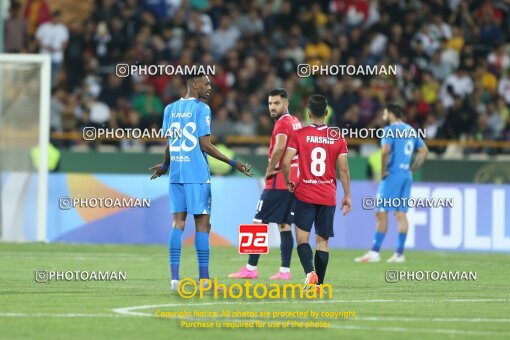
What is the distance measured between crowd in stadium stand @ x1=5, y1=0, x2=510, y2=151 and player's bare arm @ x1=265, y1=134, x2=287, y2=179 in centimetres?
966

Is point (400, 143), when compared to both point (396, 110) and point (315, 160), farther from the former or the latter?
point (315, 160)

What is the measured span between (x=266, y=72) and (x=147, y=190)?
5384 mm

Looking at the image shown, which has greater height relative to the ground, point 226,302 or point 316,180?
point 316,180

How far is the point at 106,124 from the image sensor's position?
2467cm

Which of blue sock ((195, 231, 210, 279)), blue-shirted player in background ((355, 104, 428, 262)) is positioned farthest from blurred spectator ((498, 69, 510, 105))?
blue sock ((195, 231, 210, 279))

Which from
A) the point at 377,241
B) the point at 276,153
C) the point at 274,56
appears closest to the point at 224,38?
the point at 274,56

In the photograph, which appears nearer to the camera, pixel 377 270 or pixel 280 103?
pixel 280 103

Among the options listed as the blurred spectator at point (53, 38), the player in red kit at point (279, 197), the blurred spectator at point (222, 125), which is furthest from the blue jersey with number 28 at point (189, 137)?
the blurred spectator at point (53, 38)

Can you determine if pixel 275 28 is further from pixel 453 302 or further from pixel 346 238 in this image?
pixel 453 302

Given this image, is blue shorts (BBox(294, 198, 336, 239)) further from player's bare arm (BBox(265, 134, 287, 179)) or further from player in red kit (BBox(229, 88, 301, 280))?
player in red kit (BBox(229, 88, 301, 280))

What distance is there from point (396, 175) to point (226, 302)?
820 centimetres

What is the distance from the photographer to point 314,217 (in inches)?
526

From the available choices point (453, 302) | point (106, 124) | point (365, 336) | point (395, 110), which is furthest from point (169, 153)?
point (106, 124)

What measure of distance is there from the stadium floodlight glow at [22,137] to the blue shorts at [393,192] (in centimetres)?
606
